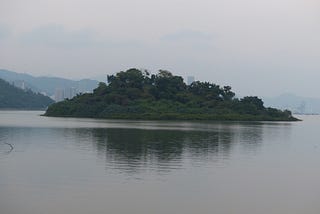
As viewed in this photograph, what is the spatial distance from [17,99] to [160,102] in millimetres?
48407

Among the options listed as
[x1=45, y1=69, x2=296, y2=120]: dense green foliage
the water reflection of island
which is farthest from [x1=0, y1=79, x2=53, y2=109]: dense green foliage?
the water reflection of island

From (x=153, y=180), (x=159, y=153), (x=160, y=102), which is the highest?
(x=160, y=102)

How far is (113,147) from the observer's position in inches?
674

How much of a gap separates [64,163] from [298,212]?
22.4 ft

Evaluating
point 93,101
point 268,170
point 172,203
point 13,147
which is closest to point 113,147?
point 13,147

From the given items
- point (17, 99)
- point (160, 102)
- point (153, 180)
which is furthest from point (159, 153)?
point (17, 99)

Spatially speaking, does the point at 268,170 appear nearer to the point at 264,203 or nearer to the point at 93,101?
the point at 264,203

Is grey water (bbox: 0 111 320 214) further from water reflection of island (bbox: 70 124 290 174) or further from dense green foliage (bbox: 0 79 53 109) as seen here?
dense green foliage (bbox: 0 79 53 109)

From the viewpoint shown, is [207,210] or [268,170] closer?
[207,210]

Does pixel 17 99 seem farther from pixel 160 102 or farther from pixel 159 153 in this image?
pixel 159 153

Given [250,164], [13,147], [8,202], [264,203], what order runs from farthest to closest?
[13,147], [250,164], [264,203], [8,202]

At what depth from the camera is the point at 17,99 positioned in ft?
310

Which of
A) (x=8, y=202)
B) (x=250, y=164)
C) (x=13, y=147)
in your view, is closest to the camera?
(x=8, y=202)

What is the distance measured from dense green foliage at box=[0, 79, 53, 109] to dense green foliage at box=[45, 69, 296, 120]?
124 ft
